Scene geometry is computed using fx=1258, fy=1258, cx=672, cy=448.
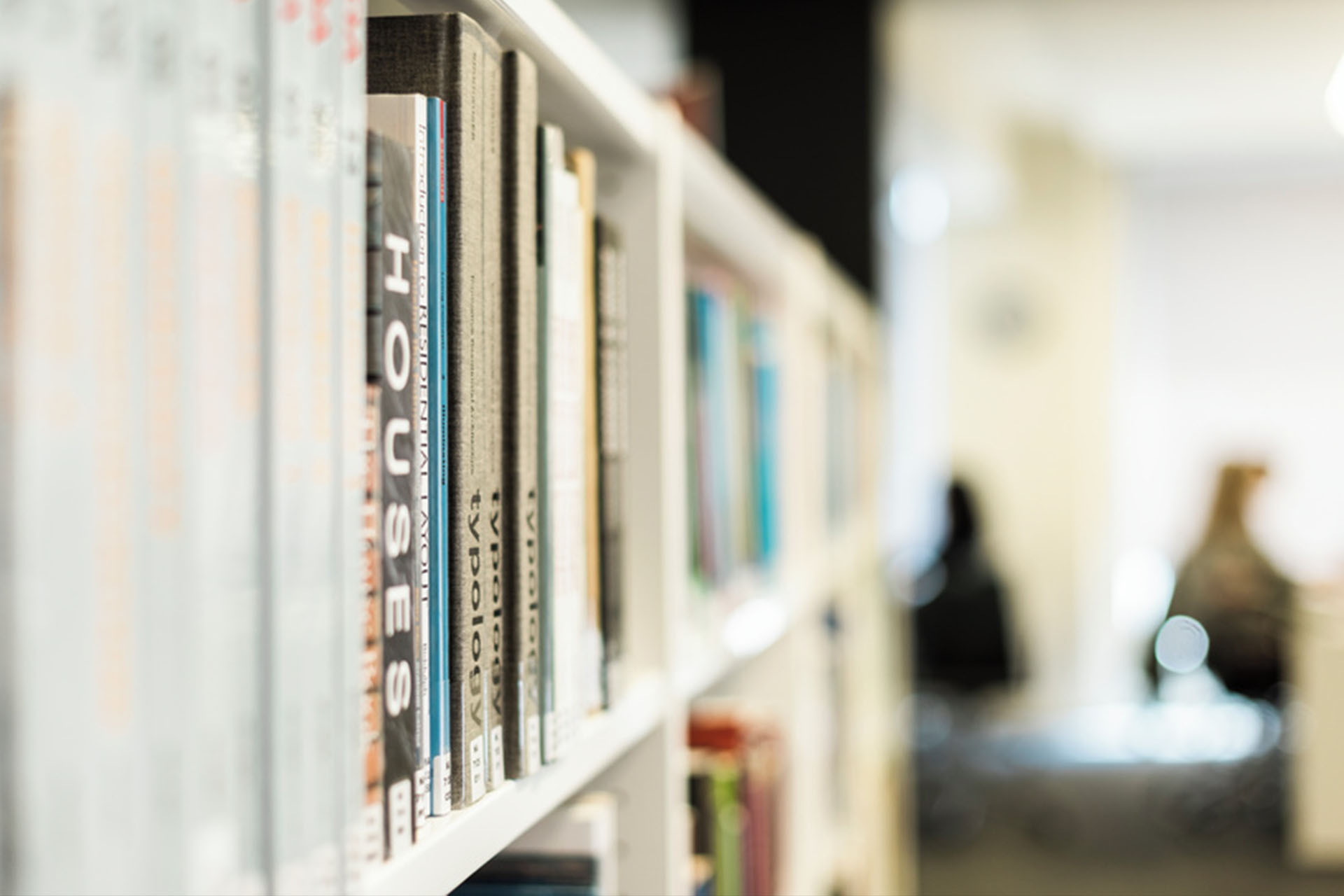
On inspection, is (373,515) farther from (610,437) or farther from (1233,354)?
(1233,354)

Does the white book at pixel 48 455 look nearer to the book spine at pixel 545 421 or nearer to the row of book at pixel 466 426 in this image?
the row of book at pixel 466 426

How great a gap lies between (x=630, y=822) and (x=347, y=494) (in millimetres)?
537

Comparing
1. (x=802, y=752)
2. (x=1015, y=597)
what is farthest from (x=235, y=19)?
(x=1015, y=597)

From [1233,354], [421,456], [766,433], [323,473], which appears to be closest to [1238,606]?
[1233,354]

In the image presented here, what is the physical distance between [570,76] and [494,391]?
0.68ft

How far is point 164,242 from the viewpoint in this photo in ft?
1.06

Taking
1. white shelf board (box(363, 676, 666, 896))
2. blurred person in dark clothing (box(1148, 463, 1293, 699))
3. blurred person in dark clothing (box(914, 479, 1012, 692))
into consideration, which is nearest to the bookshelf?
white shelf board (box(363, 676, 666, 896))

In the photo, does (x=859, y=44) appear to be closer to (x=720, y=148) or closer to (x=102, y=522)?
(x=720, y=148)

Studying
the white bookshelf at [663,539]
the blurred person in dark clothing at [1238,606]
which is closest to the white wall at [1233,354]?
the blurred person in dark clothing at [1238,606]

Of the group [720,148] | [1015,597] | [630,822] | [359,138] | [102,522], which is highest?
[720,148]

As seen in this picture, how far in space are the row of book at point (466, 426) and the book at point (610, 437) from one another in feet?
0.16

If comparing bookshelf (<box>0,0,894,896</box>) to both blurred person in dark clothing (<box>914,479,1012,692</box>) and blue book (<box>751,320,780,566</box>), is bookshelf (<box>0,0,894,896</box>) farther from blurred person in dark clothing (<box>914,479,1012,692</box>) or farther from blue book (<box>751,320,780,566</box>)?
blurred person in dark clothing (<box>914,479,1012,692</box>)

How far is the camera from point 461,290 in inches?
21.3

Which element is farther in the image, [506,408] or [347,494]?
[506,408]
